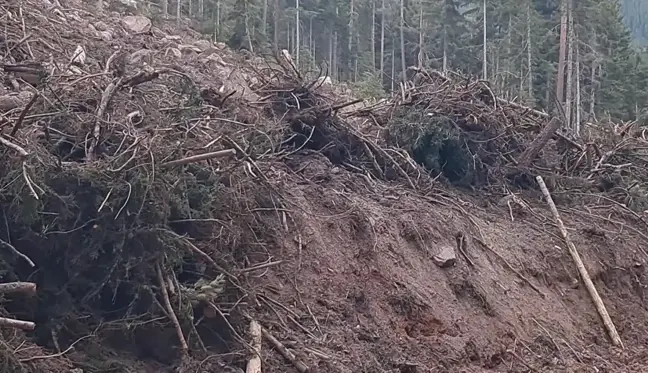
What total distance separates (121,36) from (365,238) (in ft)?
19.8

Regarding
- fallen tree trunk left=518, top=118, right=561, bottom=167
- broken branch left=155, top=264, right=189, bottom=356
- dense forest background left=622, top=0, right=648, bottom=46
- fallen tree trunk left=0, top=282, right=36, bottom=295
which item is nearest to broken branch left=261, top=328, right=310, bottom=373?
broken branch left=155, top=264, right=189, bottom=356

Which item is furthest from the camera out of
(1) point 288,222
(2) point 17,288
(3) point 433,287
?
(3) point 433,287

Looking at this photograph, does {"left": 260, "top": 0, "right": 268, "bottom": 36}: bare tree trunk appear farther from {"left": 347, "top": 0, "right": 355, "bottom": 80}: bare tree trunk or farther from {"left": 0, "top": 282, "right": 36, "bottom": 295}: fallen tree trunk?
{"left": 0, "top": 282, "right": 36, "bottom": 295}: fallen tree trunk

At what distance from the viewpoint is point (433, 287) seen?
6.31m

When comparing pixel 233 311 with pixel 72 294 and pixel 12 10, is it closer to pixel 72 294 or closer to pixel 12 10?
pixel 72 294

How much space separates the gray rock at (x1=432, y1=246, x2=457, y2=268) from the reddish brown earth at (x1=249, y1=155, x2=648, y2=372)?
0.06m

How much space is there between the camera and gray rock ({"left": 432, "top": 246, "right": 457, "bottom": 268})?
6625mm

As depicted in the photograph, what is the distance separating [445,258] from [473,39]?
36.0 meters

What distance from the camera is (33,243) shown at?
405 cm

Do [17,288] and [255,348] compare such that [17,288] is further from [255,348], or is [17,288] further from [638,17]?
[638,17]

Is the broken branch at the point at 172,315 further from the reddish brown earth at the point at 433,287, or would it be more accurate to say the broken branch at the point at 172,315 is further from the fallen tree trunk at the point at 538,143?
the fallen tree trunk at the point at 538,143

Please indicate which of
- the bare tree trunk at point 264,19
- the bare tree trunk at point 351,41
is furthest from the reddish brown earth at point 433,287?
the bare tree trunk at point 351,41

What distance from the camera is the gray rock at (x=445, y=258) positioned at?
21.7ft

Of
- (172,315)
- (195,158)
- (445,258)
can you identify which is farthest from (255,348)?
(445,258)
